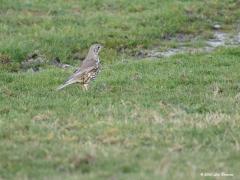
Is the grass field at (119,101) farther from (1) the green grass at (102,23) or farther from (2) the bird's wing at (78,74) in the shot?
(2) the bird's wing at (78,74)

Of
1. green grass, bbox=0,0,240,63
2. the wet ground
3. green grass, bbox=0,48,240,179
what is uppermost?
green grass, bbox=0,0,240,63

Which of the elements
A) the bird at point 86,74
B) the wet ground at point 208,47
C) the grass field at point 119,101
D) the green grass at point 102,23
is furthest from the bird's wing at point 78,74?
the wet ground at point 208,47

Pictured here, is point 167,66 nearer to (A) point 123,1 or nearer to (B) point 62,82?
(B) point 62,82

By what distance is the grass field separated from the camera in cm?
948

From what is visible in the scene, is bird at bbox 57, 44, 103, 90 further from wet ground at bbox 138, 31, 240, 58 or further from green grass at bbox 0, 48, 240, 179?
wet ground at bbox 138, 31, 240, 58

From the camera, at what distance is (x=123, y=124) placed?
37.1 ft

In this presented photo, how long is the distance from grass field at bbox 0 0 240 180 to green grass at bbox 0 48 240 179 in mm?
18

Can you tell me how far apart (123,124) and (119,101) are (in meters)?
2.33

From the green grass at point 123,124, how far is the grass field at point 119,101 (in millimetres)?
18

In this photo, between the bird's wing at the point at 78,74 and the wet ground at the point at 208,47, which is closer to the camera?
the bird's wing at the point at 78,74

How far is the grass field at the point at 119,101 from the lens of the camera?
9484 mm

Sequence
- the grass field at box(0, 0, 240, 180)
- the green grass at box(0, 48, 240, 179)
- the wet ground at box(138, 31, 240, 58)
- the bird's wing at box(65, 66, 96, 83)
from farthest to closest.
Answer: the wet ground at box(138, 31, 240, 58), the bird's wing at box(65, 66, 96, 83), the grass field at box(0, 0, 240, 180), the green grass at box(0, 48, 240, 179)

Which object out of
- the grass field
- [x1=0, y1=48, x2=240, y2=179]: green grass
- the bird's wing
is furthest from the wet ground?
the bird's wing

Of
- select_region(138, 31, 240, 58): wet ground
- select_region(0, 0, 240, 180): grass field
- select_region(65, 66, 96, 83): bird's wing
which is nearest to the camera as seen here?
select_region(0, 0, 240, 180): grass field
